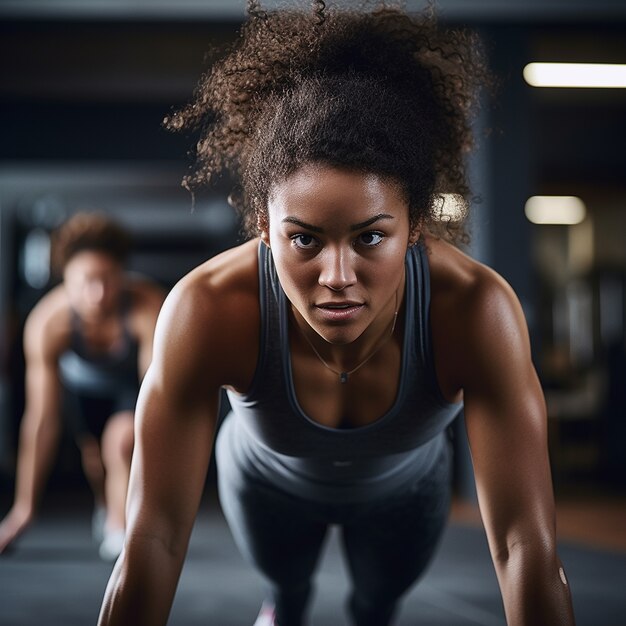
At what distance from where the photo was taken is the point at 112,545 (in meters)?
3.26

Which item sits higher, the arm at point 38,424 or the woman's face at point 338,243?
the woman's face at point 338,243

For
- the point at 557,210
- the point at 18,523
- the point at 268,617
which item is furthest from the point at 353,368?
the point at 557,210

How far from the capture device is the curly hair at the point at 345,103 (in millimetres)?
1018

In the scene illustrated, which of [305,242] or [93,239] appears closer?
[305,242]

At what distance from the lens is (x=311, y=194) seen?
0.98 m

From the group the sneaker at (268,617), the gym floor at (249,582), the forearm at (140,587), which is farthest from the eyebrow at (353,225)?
the gym floor at (249,582)

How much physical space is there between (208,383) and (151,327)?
2.07 meters

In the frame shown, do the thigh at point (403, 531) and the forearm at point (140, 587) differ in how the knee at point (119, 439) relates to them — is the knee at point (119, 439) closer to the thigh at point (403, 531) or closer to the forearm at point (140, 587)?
the thigh at point (403, 531)

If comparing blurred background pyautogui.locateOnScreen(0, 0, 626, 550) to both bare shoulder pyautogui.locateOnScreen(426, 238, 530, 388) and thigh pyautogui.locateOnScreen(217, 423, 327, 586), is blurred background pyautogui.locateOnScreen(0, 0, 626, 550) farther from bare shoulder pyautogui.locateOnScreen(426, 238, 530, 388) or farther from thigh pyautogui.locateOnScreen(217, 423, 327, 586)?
bare shoulder pyautogui.locateOnScreen(426, 238, 530, 388)

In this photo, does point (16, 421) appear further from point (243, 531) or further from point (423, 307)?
point (423, 307)

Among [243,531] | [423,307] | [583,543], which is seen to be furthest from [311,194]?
[583,543]

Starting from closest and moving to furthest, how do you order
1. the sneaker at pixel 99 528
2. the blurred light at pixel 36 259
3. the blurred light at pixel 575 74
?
the sneaker at pixel 99 528 → the blurred light at pixel 575 74 → the blurred light at pixel 36 259

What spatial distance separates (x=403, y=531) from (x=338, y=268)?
667 mm

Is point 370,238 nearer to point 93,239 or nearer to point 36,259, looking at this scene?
point 93,239
